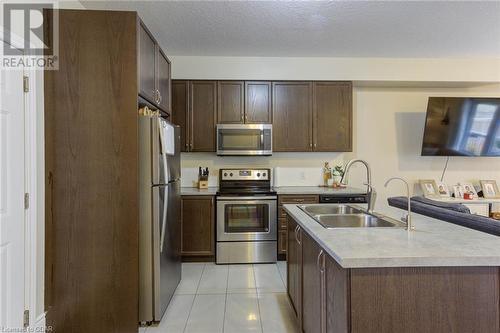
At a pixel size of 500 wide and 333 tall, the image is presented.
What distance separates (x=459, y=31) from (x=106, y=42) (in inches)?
142

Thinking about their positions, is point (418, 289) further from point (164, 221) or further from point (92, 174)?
point (92, 174)

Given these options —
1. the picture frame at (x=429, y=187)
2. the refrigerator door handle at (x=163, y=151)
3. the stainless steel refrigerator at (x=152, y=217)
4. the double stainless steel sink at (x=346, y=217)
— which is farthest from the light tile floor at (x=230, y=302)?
the picture frame at (x=429, y=187)

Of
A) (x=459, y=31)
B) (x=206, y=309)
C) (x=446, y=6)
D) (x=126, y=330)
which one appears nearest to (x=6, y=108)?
(x=126, y=330)

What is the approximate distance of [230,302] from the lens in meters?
2.50

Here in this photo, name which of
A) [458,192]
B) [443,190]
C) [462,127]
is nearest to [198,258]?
[443,190]

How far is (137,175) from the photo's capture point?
78.1 inches

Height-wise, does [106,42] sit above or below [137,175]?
above

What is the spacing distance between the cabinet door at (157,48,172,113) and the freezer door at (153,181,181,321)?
32.9 inches

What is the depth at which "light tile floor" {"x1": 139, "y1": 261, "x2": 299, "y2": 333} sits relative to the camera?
212 centimetres

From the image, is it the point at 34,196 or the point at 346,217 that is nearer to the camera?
the point at 34,196

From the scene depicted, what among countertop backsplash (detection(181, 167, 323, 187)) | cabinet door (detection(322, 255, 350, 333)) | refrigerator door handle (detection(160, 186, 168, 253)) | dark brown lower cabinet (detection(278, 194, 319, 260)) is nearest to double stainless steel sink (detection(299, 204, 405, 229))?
cabinet door (detection(322, 255, 350, 333))

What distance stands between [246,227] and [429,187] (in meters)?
2.83

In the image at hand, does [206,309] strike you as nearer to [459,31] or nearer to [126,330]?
[126,330]

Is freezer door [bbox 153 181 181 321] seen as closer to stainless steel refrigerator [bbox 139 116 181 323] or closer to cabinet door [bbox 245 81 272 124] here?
stainless steel refrigerator [bbox 139 116 181 323]
